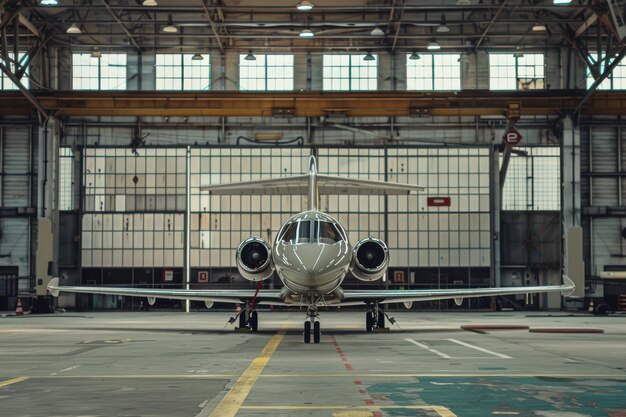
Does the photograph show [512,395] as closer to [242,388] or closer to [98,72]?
[242,388]

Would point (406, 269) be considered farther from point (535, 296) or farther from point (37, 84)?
point (37, 84)

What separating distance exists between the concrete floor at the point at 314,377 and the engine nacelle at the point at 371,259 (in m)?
2.43

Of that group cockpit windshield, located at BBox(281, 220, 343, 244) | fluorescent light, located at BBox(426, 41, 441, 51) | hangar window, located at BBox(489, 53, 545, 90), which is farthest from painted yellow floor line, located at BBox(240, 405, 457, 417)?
hangar window, located at BBox(489, 53, 545, 90)

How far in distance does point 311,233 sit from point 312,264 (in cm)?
112

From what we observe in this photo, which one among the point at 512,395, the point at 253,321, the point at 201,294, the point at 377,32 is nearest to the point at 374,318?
the point at 253,321

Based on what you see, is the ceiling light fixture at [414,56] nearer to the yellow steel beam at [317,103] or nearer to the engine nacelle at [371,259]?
the yellow steel beam at [317,103]

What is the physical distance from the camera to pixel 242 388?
38.1 feet

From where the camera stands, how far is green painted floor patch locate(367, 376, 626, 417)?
31.2 feet

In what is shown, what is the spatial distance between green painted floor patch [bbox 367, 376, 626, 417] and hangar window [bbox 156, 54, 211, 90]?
37008 mm

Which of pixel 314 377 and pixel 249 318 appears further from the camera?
pixel 249 318

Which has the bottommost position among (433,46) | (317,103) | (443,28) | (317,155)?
(317,155)

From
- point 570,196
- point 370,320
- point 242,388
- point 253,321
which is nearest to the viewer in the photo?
point 242,388

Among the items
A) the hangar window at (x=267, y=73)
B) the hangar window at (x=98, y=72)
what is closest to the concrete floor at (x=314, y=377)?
the hangar window at (x=267, y=73)

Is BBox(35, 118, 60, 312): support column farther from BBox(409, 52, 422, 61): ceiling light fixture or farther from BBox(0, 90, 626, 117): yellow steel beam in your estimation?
BBox(409, 52, 422, 61): ceiling light fixture
